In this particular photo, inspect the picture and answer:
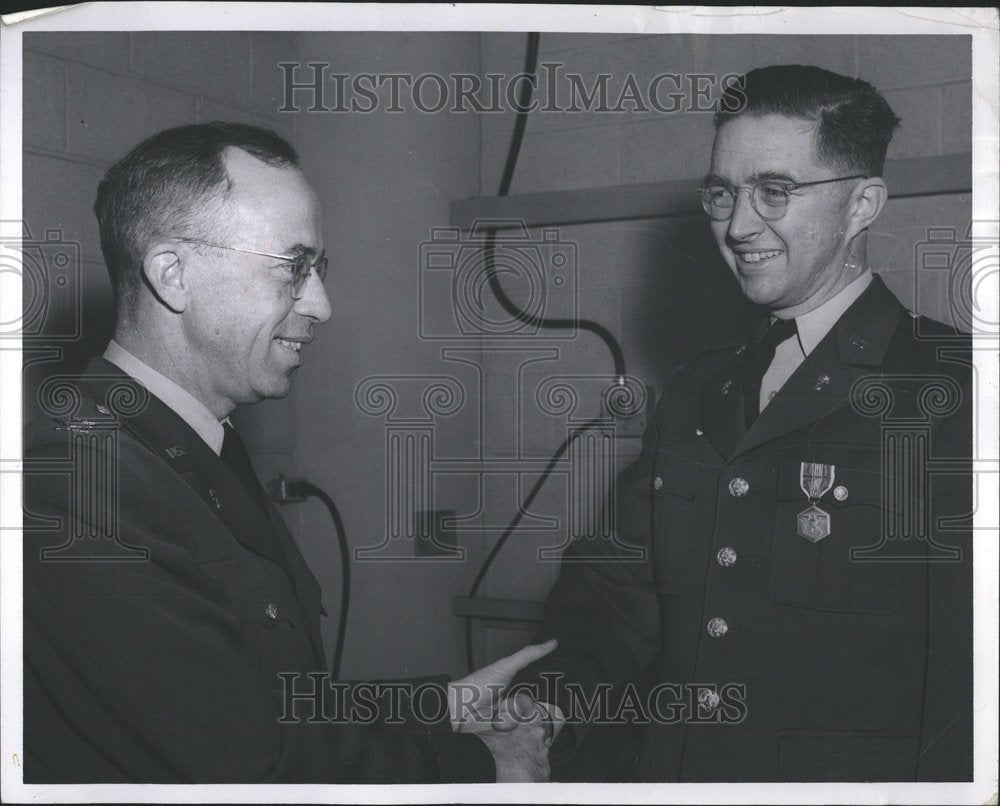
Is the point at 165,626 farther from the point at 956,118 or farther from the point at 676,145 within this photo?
the point at 956,118

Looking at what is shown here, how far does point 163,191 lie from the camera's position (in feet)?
2.72

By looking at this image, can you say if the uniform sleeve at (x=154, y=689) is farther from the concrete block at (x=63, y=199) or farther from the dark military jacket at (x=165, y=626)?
the concrete block at (x=63, y=199)

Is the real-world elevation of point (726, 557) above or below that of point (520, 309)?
below

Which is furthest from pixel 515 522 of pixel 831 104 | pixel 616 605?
pixel 831 104

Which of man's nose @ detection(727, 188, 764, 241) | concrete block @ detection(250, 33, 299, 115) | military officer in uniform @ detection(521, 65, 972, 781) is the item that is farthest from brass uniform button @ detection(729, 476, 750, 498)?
concrete block @ detection(250, 33, 299, 115)

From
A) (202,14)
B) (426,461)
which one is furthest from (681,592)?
(202,14)

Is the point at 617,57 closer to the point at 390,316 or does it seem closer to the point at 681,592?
the point at 390,316

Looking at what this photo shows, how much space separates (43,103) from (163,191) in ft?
0.46

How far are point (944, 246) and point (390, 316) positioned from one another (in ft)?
1.65

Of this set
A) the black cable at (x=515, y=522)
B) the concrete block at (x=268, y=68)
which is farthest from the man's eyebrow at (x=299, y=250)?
the black cable at (x=515, y=522)

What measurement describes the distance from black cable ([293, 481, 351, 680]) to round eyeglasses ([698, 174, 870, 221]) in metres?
0.44

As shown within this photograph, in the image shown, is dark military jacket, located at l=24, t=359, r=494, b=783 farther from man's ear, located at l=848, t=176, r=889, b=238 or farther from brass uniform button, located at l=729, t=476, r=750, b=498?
man's ear, located at l=848, t=176, r=889, b=238

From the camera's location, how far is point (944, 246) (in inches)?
33.8

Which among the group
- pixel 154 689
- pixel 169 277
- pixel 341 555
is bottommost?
pixel 154 689
